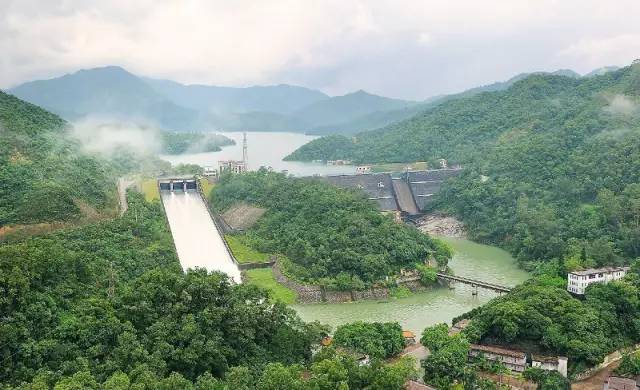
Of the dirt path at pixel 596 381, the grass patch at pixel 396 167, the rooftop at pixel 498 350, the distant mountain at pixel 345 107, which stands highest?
the distant mountain at pixel 345 107

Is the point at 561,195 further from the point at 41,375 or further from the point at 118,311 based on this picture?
the point at 41,375

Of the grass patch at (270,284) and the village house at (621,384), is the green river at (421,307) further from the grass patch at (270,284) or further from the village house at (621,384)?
the village house at (621,384)

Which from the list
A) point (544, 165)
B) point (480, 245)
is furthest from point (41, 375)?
point (544, 165)

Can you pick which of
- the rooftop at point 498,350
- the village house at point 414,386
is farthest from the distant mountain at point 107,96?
the village house at point 414,386

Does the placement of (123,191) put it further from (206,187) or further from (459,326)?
(459,326)

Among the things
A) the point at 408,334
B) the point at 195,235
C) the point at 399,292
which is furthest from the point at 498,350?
the point at 195,235
